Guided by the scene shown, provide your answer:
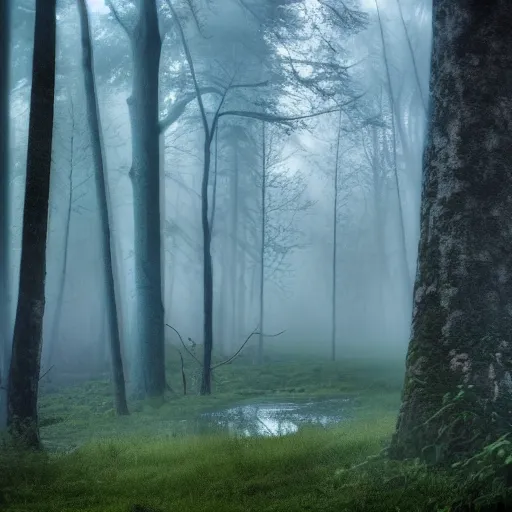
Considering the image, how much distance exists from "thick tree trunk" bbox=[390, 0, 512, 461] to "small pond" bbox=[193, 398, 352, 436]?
3.22 metres

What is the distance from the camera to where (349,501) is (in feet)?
16.4

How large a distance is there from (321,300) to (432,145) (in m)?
63.2

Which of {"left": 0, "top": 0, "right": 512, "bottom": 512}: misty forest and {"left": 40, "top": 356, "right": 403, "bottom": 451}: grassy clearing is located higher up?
{"left": 0, "top": 0, "right": 512, "bottom": 512}: misty forest

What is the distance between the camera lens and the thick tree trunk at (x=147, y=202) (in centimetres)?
1462

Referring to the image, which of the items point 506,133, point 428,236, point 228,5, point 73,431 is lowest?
point 73,431

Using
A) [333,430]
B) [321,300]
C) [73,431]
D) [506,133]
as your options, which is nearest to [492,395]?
[506,133]

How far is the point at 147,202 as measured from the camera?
48.8ft

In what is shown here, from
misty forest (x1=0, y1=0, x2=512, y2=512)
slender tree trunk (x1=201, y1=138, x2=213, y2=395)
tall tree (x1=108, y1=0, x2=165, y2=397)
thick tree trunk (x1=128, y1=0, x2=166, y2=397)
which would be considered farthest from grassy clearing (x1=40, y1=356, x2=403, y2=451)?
tall tree (x1=108, y1=0, x2=165, y2=397)

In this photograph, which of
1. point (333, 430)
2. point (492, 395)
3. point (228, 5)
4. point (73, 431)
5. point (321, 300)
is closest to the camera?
point (492, 395)

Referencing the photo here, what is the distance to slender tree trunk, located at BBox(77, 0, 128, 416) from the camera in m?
12.1

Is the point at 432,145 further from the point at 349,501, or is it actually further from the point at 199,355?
the point at 199,355

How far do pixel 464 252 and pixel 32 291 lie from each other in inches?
197

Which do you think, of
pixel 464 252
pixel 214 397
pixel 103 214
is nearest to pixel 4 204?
pixel 103 214

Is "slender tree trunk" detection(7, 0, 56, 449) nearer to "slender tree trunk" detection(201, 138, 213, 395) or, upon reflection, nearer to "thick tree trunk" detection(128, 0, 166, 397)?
"thick tree trunk" detection(128, 0, 166, 397)
